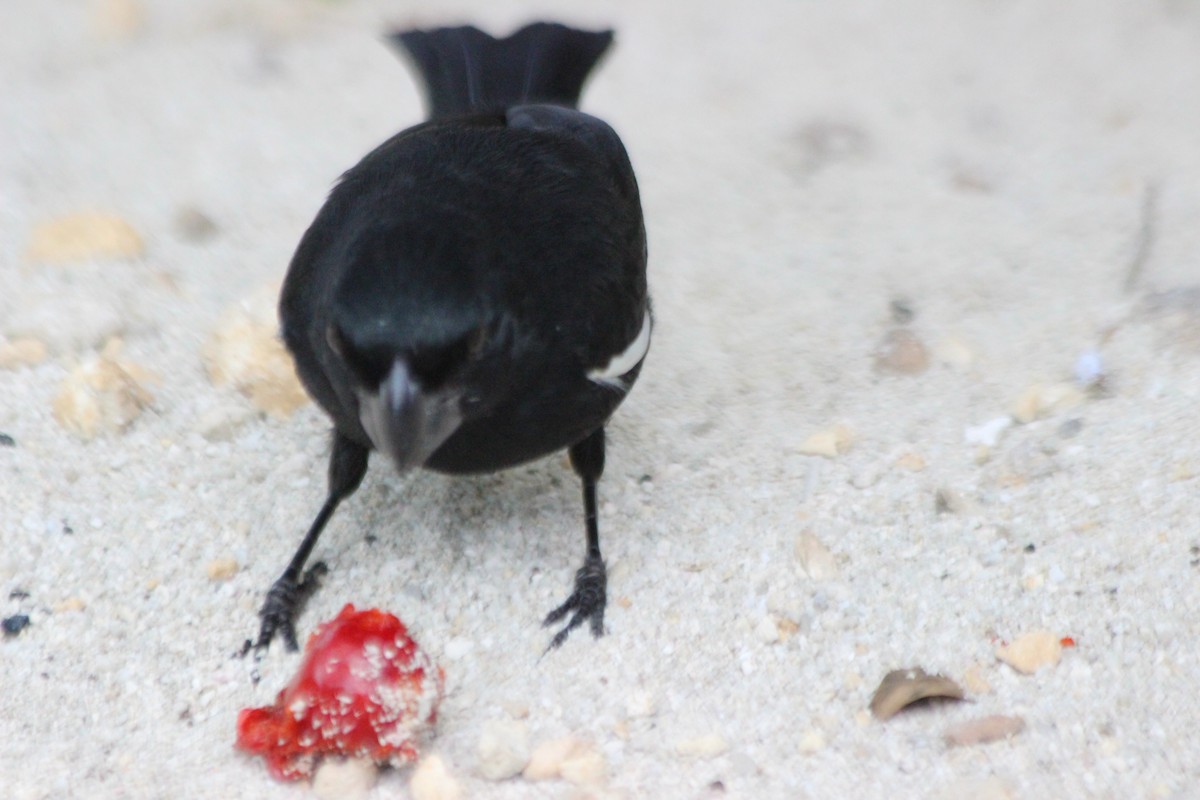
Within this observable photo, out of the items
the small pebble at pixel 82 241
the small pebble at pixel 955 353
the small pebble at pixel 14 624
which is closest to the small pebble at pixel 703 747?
the small pebble at pixel 14 624

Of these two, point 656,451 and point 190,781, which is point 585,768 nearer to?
point 190,781

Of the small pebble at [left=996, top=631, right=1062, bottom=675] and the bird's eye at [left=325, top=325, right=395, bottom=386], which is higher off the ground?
the bird's eye at [left=325, top=325, right=395, bottom=386]

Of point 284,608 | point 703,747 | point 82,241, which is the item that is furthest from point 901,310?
point 82,241

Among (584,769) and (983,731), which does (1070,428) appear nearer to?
(983,731)

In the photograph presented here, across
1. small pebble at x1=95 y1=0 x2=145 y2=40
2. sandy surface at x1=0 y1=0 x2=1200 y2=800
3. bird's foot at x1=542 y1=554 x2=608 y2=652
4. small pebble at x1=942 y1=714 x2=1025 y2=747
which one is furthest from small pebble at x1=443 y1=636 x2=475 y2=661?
small pebble at x1=95 y1=0 x2=145 y2=40

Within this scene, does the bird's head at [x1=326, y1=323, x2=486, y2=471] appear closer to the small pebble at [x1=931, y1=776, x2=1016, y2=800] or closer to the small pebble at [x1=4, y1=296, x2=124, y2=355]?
the small pebble at [x1=931, y1=776, x2=1016, y2=800]

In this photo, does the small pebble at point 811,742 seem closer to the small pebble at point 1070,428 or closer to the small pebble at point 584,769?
the small pebble at point 584,769
